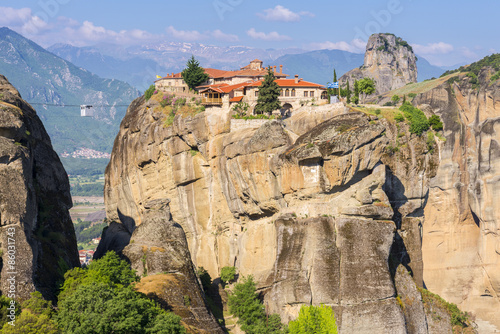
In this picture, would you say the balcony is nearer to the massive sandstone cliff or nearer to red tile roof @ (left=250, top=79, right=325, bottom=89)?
the massive sandstone cliff

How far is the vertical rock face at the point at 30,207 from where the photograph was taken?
165ft

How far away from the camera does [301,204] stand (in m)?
74.0

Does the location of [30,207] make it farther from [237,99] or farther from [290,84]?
[290,84]

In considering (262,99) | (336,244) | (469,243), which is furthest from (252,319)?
(469,243)

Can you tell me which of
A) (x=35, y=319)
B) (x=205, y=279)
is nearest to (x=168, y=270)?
(x=205, y=279)

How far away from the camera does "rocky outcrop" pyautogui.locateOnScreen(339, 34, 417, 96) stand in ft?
618

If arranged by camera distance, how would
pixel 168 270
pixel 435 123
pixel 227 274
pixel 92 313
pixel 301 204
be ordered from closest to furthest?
1. pixel 92 313
2. pixel 168 270
3. pixel 301 204
4. pixel 227 274
5. pixel 435 123

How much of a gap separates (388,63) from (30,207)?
150m

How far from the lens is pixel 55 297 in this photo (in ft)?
174

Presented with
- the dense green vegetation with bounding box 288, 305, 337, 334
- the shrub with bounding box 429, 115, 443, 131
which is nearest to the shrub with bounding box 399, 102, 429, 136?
the shrub with bounding box 429, 115, 443, 131

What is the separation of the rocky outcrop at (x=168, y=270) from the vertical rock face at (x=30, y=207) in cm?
596

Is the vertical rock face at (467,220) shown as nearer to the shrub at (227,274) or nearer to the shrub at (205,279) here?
the shrub at (227,274)

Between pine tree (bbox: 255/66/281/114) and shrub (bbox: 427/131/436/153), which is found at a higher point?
pine tree (bbox: 255/66/281/114)

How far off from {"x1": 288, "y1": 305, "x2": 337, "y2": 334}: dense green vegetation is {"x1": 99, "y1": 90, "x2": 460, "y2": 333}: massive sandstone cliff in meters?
3.74
